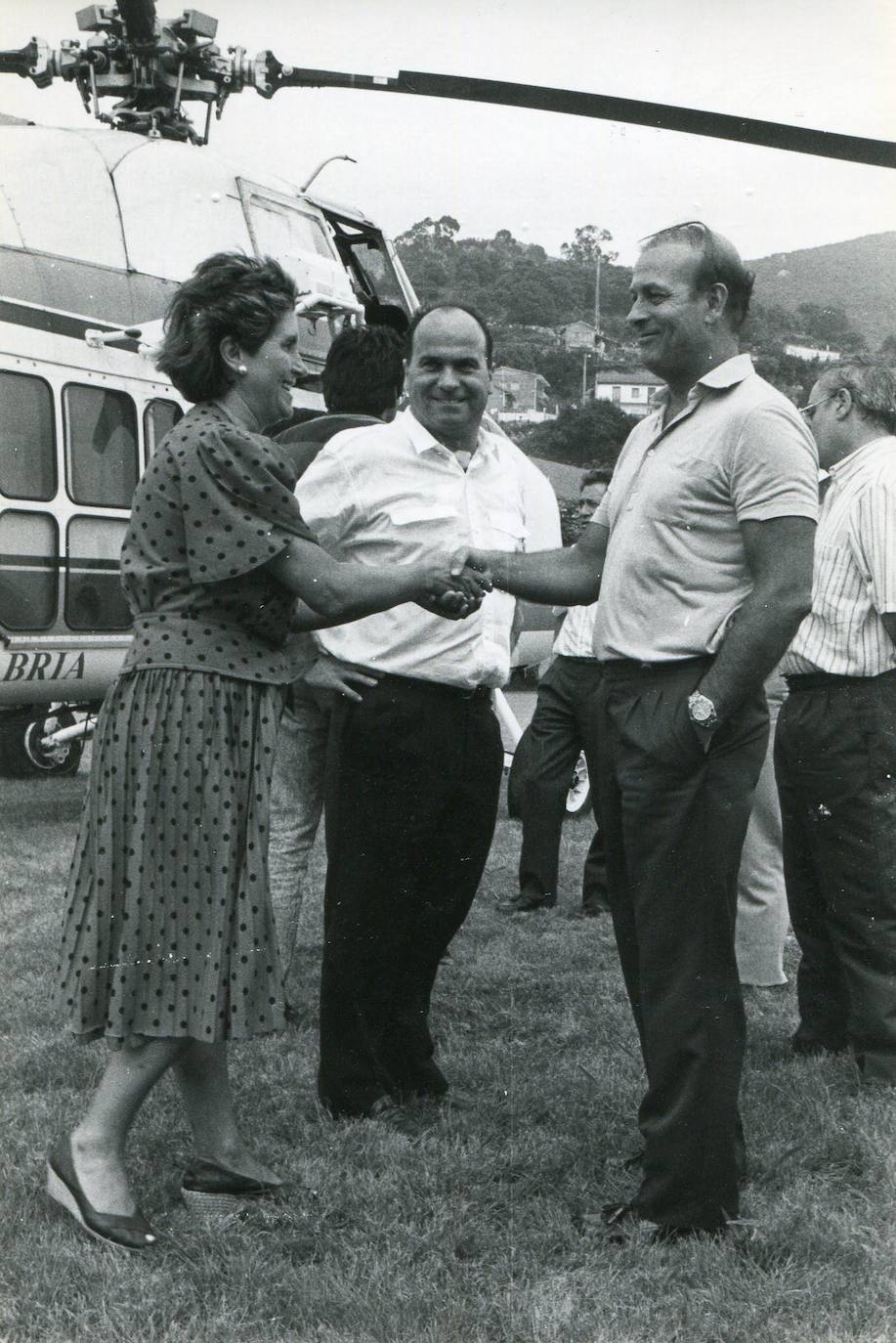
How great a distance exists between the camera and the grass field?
2.32 meters

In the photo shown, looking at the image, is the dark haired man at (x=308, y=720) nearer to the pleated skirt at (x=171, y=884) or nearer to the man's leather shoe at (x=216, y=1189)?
the man's leather shoe at (x=216, y=1189)

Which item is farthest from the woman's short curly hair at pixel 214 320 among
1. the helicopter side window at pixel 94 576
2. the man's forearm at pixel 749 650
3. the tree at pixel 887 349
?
the helicopter side window at pixel 94 576

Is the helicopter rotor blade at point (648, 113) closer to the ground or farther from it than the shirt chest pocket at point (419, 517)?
farther from it

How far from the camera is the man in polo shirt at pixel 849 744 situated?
12.0ft

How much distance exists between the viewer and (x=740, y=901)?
4668 mm

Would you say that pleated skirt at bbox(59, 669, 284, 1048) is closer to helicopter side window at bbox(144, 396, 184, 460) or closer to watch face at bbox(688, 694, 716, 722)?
watch face at bbox(688, 694, 716, 722)

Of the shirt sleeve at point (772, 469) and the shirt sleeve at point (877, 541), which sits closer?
the shirt sleeve at point (772, 469)

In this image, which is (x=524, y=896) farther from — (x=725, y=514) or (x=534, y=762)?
(x=725, y=514)

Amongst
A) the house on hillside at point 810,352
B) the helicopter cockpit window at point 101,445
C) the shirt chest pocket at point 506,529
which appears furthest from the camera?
the helicopter cockpit window at point 101,445

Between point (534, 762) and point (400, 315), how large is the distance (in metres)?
4.68

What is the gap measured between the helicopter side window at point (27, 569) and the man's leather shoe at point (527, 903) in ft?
10.6

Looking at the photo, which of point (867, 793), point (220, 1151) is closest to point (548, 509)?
point (867, 793)

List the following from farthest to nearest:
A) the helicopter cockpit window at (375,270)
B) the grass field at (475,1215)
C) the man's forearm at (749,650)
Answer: the helicopter cockpit window at (375,270) → the man's forearm at (749,650) → the grass field at (475,1215)

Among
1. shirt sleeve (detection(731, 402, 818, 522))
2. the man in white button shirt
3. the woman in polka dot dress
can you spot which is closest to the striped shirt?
the man in white button shirt
